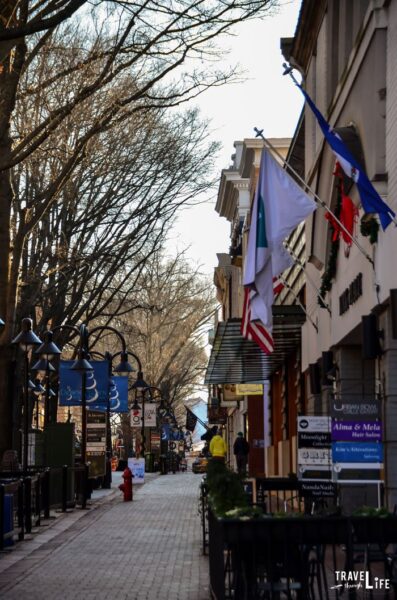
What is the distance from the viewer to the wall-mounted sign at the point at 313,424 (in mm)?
20250

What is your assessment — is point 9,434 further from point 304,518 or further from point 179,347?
point 179,347

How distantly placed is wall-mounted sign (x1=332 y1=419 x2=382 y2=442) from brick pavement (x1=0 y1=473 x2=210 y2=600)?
8.27 feet

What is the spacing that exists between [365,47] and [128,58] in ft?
23.7

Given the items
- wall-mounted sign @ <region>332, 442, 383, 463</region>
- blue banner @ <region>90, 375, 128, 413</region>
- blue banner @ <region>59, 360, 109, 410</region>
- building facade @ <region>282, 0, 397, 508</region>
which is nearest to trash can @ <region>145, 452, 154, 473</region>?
blue banner @ <region>90, 375, 128, 413</region>

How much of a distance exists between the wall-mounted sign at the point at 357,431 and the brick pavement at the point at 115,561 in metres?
2.52

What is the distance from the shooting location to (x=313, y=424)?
20312 millimetres

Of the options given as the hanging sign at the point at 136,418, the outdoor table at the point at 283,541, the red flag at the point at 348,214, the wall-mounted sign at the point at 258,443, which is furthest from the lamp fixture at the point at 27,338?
the hanging sign at the point at 136,418

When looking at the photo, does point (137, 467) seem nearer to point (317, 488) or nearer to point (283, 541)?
point (317, 488)

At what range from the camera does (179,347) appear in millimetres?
76000

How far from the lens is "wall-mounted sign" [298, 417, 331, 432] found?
66.4 feet

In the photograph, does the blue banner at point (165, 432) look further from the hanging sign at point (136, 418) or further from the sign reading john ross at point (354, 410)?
the sign reading john ross at point (354, 410)

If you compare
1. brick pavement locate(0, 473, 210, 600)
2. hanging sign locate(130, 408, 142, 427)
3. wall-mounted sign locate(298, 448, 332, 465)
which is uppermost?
hanging sign locate(130, 408, 142, 427)

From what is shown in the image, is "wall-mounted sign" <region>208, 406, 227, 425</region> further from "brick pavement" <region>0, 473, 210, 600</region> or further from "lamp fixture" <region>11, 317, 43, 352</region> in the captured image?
"lamp fixture" <region>11, 317, 43, 352</region>

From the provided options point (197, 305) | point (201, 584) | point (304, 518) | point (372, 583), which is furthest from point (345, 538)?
point (197, 305)
